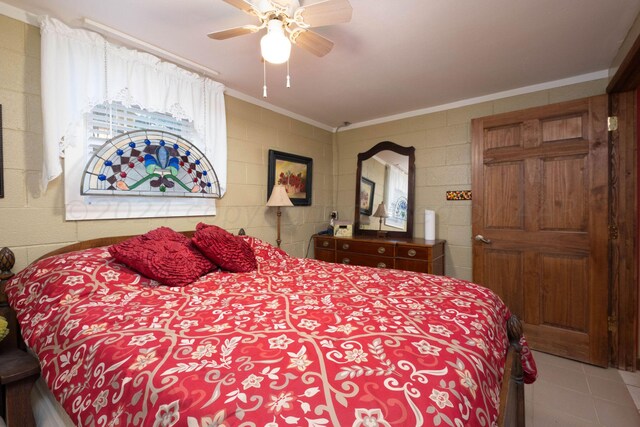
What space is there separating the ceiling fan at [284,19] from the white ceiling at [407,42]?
166mm

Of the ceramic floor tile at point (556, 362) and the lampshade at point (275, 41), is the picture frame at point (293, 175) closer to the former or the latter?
the lampshade at point (275, 41)

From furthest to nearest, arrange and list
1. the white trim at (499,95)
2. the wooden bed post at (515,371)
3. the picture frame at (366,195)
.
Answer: the picture frame at (366,195), the white trim at (499,95), the wooden bed post at (515,371)

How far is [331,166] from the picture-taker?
4020 millimetres

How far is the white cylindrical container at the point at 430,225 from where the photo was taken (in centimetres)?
310

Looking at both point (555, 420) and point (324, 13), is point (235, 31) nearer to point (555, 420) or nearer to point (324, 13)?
point (324, 13)

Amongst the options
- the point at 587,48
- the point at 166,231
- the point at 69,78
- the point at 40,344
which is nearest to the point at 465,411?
the point at 40,344

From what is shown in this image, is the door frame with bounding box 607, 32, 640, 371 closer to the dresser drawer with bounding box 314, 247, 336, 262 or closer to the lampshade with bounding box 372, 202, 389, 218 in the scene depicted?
the lampshade with bounding box 372, 202, 389, 218

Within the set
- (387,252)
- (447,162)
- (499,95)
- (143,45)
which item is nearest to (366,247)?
(387,252)

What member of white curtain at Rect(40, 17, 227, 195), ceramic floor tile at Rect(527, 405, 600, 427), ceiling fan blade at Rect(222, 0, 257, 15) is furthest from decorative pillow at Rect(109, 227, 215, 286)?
ceramic floor tile at Rect(527, 405, 600, 427)

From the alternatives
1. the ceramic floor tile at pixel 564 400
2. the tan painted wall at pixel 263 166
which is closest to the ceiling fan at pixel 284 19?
the tan painted wall at pixel 263 166

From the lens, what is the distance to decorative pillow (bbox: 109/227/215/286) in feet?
5.16

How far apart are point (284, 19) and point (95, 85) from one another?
1344 millimetres

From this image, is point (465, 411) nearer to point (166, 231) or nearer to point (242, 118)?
point (166, 231)

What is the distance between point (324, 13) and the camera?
1.44 meters
